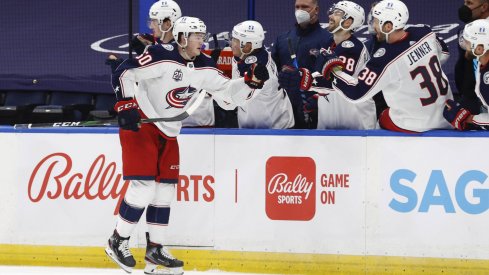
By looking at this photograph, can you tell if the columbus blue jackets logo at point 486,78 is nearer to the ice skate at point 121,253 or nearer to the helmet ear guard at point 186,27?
the helmet ear guard at point 186,27

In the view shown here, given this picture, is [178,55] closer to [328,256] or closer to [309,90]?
[309,90]

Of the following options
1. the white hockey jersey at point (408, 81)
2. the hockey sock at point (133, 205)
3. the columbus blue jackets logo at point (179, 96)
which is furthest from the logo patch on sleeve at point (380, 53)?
the hockey sock at point (133, 205)

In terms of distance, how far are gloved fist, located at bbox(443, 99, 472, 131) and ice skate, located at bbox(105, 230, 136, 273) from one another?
1.97m

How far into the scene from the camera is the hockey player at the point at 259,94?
6828 millimetres

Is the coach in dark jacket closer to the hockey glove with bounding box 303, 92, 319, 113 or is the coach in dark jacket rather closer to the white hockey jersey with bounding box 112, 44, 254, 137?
the hockey glove with bounding box 303, 92, 319, 113

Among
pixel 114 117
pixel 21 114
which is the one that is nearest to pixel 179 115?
pixel 114 117

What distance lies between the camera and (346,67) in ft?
21.8

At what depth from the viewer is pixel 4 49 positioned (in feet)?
35.0

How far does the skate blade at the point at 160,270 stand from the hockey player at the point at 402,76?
139 centimetres

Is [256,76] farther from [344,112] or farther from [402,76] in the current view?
[402,76]

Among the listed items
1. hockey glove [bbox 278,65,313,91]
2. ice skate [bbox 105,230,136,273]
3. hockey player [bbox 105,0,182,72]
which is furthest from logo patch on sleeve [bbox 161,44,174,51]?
ice skate [bbox 105,230,136,273]

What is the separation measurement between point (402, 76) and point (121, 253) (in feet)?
6.18

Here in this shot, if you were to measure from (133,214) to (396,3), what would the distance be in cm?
191

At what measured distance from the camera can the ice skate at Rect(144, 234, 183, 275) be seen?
6.66 m
